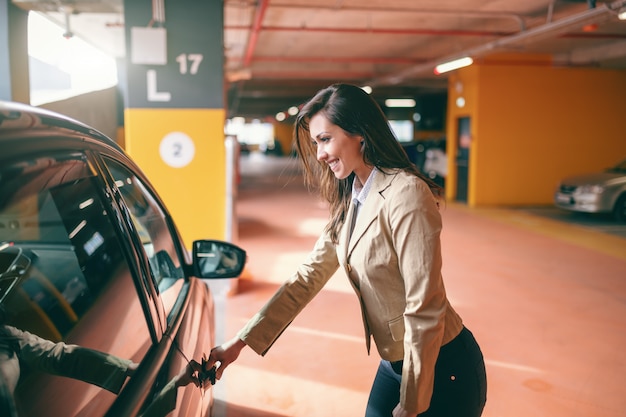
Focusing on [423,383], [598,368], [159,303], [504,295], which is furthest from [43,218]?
[504,295]

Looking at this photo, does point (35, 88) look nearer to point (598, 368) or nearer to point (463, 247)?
→ point (463, 247)

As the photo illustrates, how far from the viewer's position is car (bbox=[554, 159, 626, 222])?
33.5 feet

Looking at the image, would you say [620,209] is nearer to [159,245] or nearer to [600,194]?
[600,194]

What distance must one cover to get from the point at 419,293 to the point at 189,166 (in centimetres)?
477

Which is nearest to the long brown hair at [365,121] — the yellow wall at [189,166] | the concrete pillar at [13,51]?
the yellow wall at [189,166]

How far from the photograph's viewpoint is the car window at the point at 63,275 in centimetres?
92

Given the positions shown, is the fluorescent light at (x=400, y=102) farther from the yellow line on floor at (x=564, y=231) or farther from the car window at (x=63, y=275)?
the car window at (x=63, y=275)

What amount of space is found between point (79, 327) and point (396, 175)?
86 centimetres

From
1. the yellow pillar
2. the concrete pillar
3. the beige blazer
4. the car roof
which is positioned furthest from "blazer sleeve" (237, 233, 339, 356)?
the concrete pillar

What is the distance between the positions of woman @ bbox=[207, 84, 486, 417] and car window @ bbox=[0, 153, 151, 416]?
46cm

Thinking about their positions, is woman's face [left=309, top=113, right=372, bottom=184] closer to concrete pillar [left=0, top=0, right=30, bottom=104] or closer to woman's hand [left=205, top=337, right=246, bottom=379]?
woman's hand [left=205, top=337, right=246, bottom=379]

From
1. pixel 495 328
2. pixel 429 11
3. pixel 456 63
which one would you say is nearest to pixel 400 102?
pixel 456 63

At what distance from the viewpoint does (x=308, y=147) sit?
1.83 m

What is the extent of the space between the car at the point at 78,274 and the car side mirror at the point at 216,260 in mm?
302
